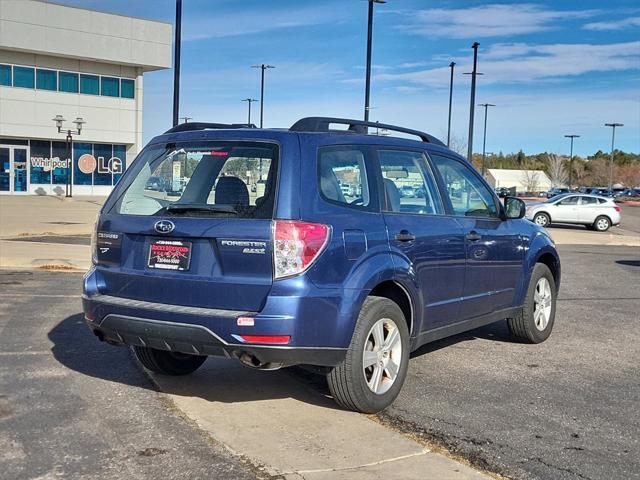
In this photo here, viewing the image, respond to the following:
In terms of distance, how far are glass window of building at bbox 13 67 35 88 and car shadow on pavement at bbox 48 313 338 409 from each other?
36867 millimetres

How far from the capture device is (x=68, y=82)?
1639 inches

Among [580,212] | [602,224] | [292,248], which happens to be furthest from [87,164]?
[292,248]

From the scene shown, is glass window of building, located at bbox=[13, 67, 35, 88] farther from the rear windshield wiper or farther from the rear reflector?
the rear reflector

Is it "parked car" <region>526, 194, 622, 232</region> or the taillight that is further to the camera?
"parked car" <region>526, 194, 622, 232</region>

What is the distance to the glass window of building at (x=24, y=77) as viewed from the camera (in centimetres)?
3969

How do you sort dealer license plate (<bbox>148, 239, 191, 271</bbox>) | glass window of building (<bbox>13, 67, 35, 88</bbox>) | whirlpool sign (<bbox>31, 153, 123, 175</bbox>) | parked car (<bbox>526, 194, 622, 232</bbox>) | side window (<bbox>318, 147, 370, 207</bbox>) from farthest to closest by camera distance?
whirlpool sign (<bbox>31, 153, 123, 175</bbox>) < glass window of building (<bbox>13, 67, 35, 88</bbox>) < parked car (<bbox>526, 194, 622, 232</bbox>) < side window (<bbox>318, 147, 370, 207</bbox>) < dealer license plate (<bbox>148, 239, 191, 271</bbox>)

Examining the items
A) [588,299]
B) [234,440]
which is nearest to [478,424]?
[234,440]

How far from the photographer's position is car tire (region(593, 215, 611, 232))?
30.1 metres

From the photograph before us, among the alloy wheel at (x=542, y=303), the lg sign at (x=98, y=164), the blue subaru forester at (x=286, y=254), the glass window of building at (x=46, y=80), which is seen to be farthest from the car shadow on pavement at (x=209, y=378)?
the lg sign at (x=98, y=164)

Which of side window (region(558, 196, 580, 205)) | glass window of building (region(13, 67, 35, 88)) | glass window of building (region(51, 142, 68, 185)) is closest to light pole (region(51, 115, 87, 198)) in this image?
glass window of building (region(51, 142, 68, 185))

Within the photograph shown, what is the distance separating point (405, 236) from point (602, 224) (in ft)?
89.6

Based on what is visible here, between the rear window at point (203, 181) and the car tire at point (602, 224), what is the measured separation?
27.8 metres

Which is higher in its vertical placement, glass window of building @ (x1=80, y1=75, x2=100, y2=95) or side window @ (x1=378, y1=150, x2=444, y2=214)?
glass window of building @ (x1=80, y1=75, x2=100, y2=95)

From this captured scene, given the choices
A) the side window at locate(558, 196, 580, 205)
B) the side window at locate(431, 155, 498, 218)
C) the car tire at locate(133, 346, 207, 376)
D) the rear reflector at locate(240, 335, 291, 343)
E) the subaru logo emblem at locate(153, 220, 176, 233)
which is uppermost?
the side window at locate(431, 155, 498, 218)
